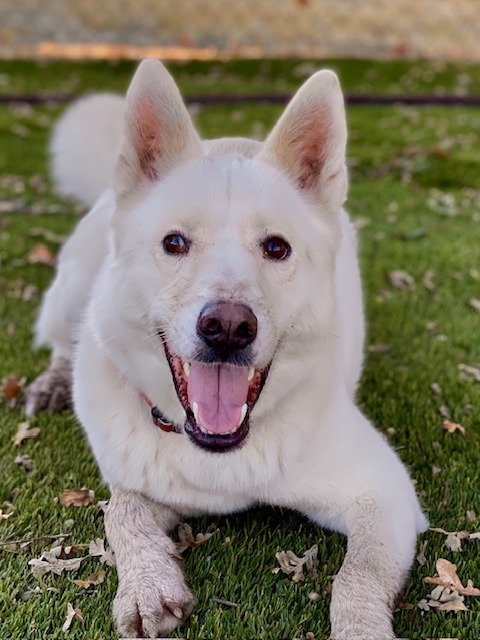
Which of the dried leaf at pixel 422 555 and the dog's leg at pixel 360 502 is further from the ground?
the dog's leg at pixel 360 502

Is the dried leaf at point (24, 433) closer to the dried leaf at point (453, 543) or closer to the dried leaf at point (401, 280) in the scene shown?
the dried leaf at point (453, 543)

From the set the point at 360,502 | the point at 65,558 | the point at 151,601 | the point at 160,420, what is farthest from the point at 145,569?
the point at 360,502

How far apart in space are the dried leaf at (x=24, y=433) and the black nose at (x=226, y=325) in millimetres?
1282

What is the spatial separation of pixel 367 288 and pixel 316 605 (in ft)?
8.22

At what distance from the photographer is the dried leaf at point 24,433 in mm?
2877

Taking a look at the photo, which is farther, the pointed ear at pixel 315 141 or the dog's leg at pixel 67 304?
the dog's leg at pixel 67 304

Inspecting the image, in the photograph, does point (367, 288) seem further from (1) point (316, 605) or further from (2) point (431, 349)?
(1) point (316, 605)

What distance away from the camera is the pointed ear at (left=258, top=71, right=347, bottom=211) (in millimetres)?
2248

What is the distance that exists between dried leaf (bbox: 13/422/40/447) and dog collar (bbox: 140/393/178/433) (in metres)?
0.83

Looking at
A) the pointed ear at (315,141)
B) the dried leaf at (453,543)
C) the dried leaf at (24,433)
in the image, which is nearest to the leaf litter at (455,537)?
the dried leaf at (453,543)

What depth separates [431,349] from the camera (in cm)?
362

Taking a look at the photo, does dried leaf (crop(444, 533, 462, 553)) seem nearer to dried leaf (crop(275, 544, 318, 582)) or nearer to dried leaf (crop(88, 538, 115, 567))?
dried leaf (crop(275, 544, 318, 582))

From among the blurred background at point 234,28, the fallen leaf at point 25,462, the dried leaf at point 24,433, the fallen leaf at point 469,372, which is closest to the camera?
the fallen leaf at point 25,462

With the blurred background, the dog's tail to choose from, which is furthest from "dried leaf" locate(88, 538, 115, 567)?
the blurred background
